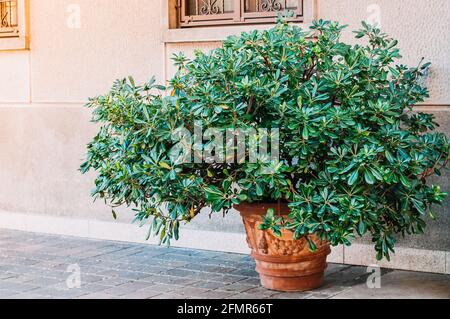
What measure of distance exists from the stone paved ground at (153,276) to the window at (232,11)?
2468 millimetres

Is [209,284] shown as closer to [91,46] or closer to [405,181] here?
[405,181]

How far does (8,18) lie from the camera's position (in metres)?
11.2

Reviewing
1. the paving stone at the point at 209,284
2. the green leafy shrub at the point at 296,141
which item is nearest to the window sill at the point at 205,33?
the green leafy shrub at the point at 296,141

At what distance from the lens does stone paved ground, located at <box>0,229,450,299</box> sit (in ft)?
24.7

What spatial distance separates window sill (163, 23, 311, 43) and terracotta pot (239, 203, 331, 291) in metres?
2.44

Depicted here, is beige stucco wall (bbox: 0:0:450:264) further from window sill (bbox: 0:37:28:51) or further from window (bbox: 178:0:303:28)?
window (bbox: 178:0:303:28)

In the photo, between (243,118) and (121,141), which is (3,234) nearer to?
(121,141)

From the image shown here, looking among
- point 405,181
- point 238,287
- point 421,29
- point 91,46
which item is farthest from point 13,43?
point 405,181

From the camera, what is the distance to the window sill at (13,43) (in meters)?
10.8

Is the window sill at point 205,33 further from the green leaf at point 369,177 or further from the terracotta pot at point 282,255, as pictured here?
the green leaf at point 369,177

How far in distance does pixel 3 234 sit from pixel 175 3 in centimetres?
357

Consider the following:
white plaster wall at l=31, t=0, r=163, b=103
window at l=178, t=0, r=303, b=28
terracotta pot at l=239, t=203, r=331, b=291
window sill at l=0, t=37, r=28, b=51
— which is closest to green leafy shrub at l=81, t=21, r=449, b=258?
terracotta pot at l=239, t=203, r=331, b=291

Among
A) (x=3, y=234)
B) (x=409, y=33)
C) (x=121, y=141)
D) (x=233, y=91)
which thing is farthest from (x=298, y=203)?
(x=3, y=234)
